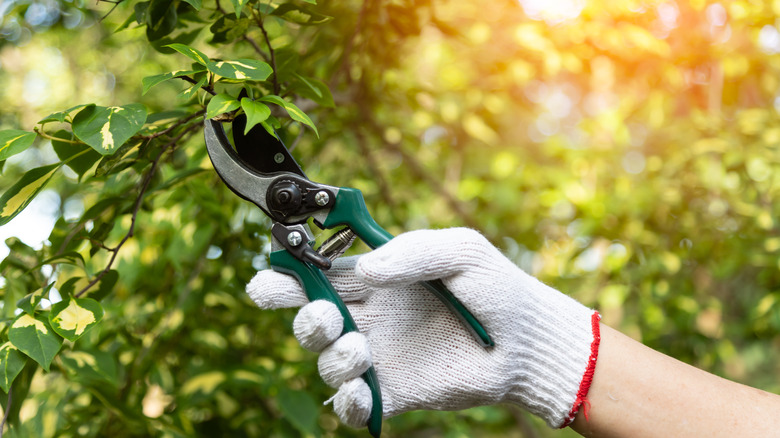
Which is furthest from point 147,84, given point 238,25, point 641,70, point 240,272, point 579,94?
point 579,94

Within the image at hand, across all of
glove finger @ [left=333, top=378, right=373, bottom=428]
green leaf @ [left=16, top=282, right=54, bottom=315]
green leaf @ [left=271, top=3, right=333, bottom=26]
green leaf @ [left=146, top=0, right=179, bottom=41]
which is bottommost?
glove finger @ [left=333, top=378, right=373, bottom=428]

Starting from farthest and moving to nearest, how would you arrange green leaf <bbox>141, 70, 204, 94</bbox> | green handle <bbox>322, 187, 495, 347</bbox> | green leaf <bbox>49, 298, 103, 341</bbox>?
green handle <bbox>322, 187, 495, 347</bbox> < green leaf <bbox>49, 298, 103, 341</bbox> < green leaf <bbox>141, 70, 204, 94</bbox>

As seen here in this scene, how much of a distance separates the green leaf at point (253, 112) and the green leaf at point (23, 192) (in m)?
0.33

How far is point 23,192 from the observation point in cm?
91

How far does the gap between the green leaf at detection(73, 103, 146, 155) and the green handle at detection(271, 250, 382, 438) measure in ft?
1.32

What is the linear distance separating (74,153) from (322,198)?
0.44m

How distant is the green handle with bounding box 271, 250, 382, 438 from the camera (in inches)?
44.2

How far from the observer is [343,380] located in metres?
1.12

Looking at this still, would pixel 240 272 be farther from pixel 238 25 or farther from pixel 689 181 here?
pixel 689 181

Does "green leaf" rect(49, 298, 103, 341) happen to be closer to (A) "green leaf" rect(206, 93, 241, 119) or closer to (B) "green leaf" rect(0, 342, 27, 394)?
(B) "green leaf" rect(0, 342, 27, 394)

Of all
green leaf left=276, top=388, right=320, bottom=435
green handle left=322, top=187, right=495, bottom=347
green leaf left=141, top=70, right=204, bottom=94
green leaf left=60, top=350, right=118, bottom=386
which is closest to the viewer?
green leaf left=141, top=70, right=204, bottom=94

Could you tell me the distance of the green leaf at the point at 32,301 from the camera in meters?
0.92

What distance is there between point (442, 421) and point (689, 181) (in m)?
1.58

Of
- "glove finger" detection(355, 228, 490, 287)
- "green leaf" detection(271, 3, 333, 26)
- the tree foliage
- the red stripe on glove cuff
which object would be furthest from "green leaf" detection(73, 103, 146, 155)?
the red stripe on glove cuff
